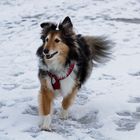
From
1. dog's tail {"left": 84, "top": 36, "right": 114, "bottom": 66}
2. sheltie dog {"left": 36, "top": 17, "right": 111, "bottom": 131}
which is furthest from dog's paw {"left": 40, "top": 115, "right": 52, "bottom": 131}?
dog's tail {"left": 84, "top": 36, "right": 114, "bottom": 66}

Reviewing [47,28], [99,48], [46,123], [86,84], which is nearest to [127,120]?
[46,123]

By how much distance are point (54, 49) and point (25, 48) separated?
12.5 feet

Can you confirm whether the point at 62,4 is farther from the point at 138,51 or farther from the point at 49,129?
the point at 49,129

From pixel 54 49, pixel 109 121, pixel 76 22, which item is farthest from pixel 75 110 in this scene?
pixel 76 22

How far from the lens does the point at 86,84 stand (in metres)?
6.76

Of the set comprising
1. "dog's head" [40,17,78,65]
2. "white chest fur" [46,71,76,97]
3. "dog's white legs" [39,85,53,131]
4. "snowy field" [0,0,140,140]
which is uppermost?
"dog's head" [40,17,78,65]

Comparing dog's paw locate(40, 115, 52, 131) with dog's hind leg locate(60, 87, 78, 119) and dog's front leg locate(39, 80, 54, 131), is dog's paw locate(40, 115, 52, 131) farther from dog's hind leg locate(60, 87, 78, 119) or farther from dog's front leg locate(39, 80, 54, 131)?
dog's hind leg locate(60, 87, 78, 119)

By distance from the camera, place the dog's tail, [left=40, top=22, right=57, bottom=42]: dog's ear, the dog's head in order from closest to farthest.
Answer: the dog's head, [left=40, top=22, right=57, bottom=42]: dog's ear, the dog's tail

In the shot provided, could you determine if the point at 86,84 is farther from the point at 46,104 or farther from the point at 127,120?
the point at 46,104

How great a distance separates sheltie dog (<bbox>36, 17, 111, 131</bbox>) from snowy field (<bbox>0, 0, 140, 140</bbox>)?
10.6 inches

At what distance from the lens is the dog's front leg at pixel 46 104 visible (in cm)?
540

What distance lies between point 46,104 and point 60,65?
0.51 metres

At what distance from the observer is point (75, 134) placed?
521 cm

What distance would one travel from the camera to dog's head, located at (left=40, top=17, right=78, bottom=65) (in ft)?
16.8
